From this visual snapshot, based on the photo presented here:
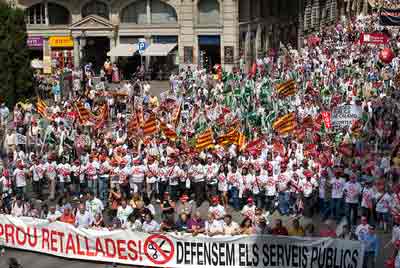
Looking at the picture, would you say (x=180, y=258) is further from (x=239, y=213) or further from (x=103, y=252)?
(x=239, y=213)

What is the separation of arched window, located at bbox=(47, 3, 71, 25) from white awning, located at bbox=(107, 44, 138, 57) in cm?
442

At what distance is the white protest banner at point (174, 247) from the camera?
18.3 meters

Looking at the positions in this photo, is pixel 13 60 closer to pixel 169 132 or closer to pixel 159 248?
pixel 169 132

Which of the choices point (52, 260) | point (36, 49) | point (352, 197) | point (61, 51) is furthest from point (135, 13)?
point (52, 260)

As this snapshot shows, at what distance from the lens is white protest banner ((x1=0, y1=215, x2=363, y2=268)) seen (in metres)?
18.3

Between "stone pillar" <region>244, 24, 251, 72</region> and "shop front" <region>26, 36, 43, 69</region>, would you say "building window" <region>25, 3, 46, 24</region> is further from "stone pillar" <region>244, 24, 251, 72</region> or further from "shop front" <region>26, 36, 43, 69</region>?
"stone pillar" <region>244, 24, 251, 72</region>

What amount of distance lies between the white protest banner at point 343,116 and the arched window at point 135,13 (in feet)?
90.4

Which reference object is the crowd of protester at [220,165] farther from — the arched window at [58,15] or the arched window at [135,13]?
the arched window at [58,15]

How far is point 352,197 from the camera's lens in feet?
72.9

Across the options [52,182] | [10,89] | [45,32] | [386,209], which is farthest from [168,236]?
[45,32]

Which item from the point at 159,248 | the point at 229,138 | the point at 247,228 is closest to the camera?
the point at 247,228

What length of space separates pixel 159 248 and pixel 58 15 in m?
38.7

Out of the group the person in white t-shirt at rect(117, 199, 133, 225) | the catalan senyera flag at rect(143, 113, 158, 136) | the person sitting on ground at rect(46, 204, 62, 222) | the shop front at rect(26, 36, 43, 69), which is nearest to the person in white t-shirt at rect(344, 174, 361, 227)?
the person in white t-shirt at rect(117, 199, 133, 225)

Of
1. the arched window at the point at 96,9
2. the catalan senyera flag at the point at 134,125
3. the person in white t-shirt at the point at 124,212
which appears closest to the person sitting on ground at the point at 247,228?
the person in white t-shirt at the point at 124,212
